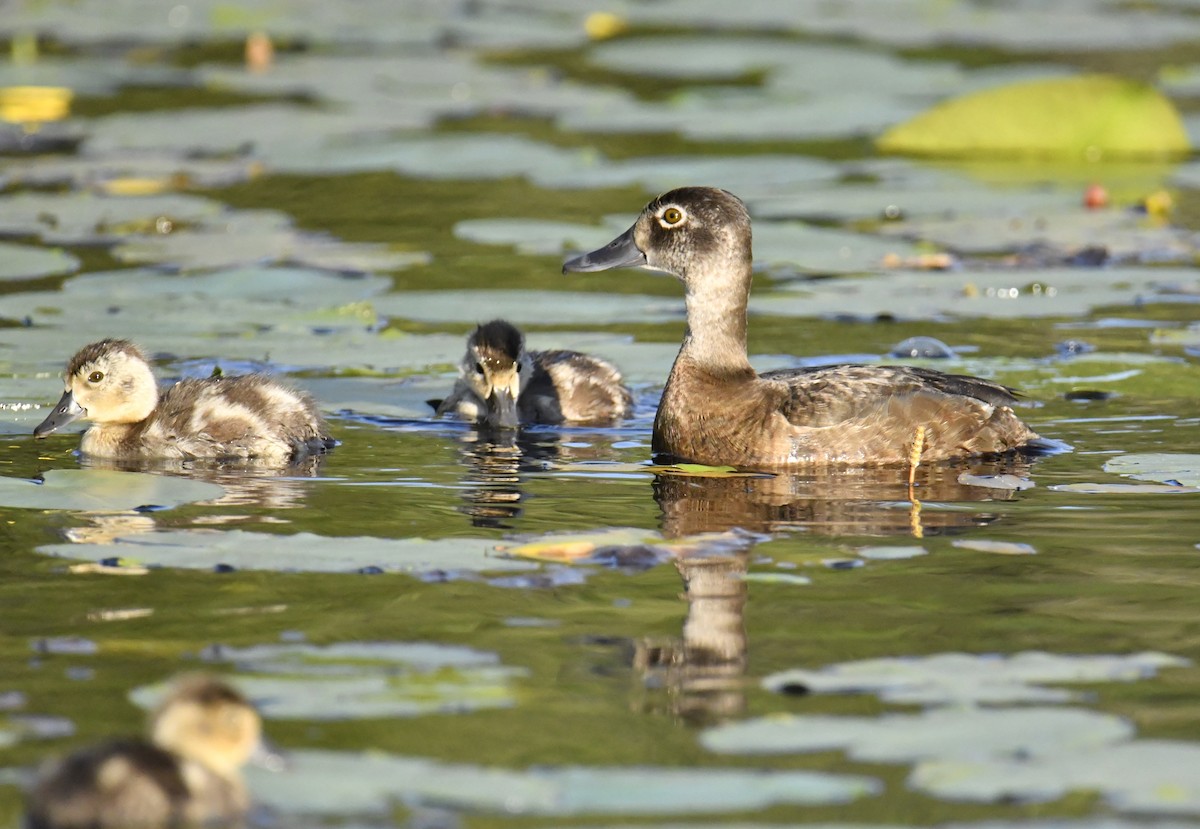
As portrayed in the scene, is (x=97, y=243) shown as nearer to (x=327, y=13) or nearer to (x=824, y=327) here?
(x=824, y=327)

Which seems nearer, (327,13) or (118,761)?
(118,761)

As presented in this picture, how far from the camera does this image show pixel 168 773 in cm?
427

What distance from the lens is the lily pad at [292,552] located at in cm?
636

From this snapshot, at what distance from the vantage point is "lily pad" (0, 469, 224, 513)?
7230 millimetres

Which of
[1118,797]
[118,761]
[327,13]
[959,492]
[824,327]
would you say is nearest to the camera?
[118,761]

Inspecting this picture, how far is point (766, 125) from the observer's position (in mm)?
16656

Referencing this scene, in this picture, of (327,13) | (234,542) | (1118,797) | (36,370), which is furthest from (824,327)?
(327,13)

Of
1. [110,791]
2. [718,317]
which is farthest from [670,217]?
[110,791]

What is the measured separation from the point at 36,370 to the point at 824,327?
4363 mm

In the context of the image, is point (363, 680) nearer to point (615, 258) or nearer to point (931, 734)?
point (931, 734)

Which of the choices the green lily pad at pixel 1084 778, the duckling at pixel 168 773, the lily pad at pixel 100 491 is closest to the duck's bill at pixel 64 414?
the lily pad at pixel 100 491

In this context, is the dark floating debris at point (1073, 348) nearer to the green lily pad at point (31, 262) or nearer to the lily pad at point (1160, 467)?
the lily pad at point (1160, 467)

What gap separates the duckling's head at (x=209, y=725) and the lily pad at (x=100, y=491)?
9.72 feet

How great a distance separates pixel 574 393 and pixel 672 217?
3.22 feet
